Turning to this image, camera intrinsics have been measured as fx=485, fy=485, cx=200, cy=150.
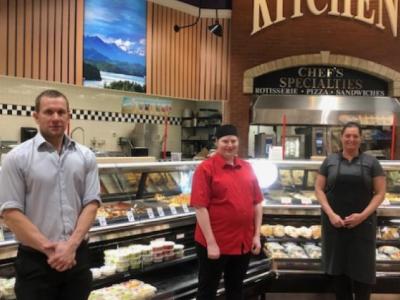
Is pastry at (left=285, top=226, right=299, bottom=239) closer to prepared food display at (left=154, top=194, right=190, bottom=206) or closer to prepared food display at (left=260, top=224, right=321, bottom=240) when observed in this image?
prepared food display at (left=260, top=224, right=321, bottom=240)

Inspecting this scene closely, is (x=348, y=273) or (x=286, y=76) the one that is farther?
(x=286, y=76)

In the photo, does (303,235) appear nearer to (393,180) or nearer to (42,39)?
(393,180)

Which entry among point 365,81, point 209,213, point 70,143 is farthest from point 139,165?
point 365,81

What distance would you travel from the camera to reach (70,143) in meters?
2.37

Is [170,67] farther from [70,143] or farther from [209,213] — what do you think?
[70,143]

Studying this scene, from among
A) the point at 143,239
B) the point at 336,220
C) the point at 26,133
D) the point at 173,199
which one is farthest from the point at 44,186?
the point at 26,133

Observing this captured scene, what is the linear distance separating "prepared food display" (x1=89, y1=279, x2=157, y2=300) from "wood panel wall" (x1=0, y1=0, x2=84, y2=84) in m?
4.05

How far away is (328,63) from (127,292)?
662cm

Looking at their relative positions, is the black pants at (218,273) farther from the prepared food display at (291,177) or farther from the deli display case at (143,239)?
the prepared food display at (291,177)

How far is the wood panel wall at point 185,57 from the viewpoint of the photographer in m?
8.29

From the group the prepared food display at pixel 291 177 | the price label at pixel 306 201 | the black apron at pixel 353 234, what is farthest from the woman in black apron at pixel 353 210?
the prepared food display at pixel 291 177

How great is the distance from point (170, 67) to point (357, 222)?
5677 mm

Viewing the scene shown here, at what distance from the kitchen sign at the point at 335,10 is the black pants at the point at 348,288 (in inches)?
233

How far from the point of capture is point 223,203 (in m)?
3.06
